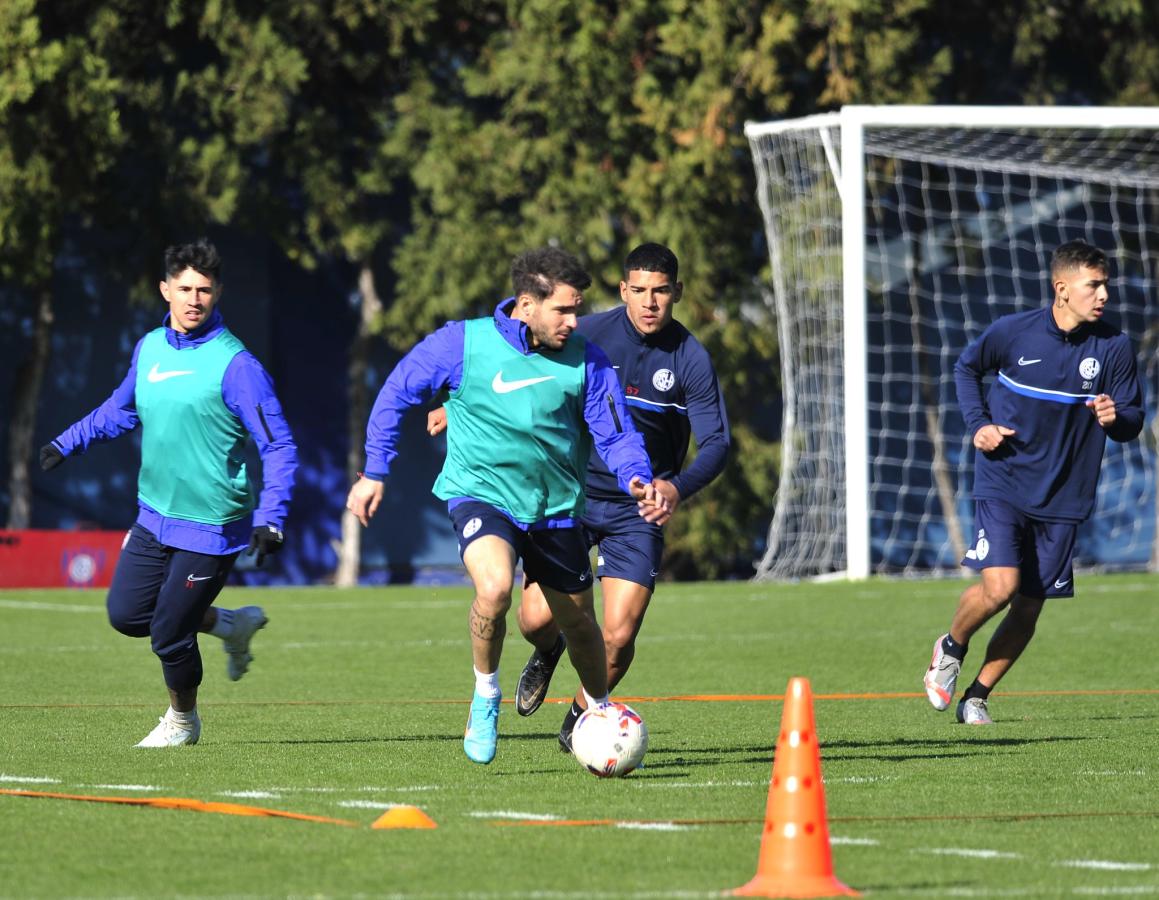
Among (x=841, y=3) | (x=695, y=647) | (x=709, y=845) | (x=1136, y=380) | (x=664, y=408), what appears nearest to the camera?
(x=709, y=845)

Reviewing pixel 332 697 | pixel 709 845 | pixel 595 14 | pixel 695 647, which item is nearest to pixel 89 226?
pixel 595 14

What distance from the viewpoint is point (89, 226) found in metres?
27.2

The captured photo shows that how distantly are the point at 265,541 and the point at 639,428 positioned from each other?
188 centimetres

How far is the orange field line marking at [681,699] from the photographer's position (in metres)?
11.4

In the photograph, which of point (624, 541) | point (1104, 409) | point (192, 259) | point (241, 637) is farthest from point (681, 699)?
point (192, 259)

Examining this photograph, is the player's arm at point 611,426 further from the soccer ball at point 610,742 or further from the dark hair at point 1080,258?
the dark hair at point 1080,258

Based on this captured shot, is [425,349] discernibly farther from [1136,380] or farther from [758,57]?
[758,57]

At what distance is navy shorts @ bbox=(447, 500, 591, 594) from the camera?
8.47 m

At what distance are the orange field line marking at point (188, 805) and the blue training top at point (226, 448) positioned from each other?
1.79 meters

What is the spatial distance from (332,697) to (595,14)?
15.3 meters

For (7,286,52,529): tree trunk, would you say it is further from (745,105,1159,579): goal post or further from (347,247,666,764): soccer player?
(347,247,666,764): soccer player

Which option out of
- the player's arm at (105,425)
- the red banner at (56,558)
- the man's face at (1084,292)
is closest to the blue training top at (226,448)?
the player's arm at (105,425)

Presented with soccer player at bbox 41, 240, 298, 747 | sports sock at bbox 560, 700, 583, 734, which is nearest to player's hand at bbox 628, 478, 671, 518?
sports sock at bbox 560, 700, 583, 734

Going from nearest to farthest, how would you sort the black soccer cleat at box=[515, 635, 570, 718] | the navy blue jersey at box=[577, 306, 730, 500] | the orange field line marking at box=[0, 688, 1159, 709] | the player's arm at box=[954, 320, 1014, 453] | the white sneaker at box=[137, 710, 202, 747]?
the white sneaker at box=[137, 710, 202, 747] → the navy blue jersey at box=[577, 306, 730, 500] → the black soccer cleat at box=[515, 635, 570, 718] → the player's arm at box=[954, 320, 1014, 453] → the orange field line marking at box=[0, 688, 1159, 709]
